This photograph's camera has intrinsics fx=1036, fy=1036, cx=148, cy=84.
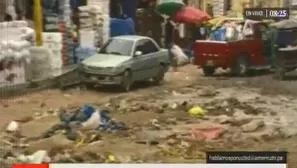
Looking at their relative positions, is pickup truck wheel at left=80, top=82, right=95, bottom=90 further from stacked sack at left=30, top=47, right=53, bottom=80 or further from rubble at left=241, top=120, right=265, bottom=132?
rubble at left=241, top=120, right=265, bottom=132

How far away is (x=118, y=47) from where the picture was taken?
4027 millimetres

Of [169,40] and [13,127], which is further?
[169,40]

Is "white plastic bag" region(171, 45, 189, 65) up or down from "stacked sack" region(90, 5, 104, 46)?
down

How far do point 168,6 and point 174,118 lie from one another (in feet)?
1.43

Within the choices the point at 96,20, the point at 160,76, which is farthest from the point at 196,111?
the point at 96,20

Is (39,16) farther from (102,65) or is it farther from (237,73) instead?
(237,73)

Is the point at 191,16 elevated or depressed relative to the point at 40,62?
elevated

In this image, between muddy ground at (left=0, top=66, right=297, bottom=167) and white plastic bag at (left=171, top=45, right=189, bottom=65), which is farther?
white plastic bag at (left=171, top=45, right=189, bottom=65)

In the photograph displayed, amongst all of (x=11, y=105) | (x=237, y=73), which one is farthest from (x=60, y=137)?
(x=237, y=73)

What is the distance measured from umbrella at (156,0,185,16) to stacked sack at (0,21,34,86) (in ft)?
1.65

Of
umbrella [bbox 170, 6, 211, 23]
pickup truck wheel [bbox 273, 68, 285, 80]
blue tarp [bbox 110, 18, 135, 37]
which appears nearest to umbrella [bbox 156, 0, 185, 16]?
umbrella [bbox 170, 6, 211, 23]

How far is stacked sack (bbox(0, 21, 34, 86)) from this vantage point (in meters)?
3.98

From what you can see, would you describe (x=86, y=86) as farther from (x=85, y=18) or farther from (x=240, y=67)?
(x=240, y=67)

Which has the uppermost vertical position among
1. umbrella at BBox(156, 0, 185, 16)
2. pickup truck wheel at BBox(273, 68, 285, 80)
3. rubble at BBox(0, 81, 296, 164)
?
umbrella at BBox(156, 0, 185, 16)
